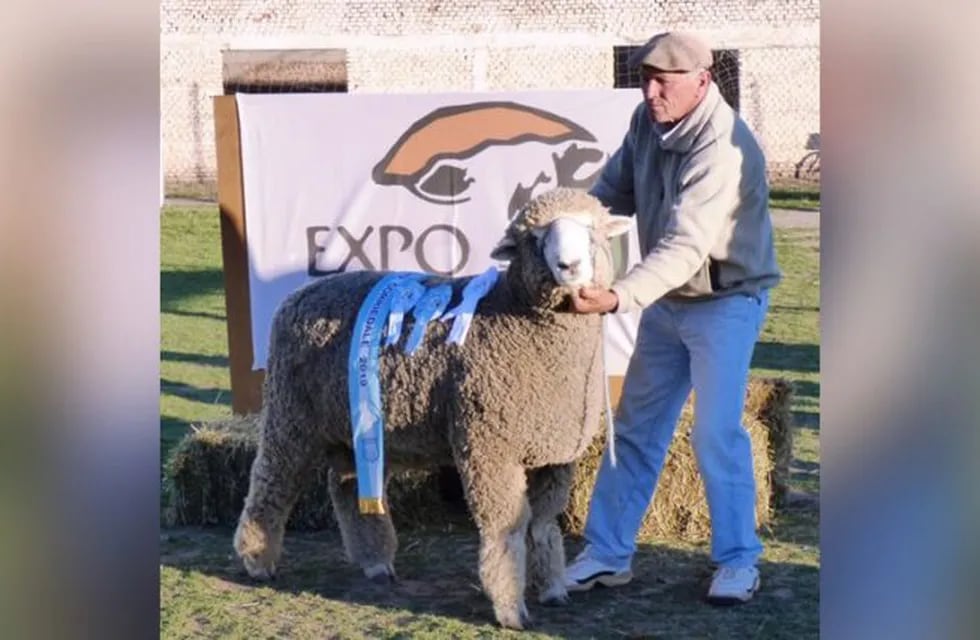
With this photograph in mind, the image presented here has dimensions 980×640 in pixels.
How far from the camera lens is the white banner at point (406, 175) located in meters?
6.83

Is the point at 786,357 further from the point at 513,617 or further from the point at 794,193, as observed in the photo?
the point at 794,193

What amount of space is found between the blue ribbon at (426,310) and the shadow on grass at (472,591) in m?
0.99

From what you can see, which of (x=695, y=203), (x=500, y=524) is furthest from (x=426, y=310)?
(x=695, y=203)

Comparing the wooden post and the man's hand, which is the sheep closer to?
the man's hand

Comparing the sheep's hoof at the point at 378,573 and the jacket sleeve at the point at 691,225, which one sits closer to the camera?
the jacket sleeve at the point at 691,225

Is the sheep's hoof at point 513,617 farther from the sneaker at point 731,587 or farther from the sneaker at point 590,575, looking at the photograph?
the sneaker at point 731,587

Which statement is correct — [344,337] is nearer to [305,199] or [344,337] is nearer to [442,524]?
[442,524]

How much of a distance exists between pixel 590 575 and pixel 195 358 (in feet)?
19.6

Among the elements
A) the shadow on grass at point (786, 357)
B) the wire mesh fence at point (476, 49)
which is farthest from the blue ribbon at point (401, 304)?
the wire mesh fence at point (476, 49)

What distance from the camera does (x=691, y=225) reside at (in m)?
4.50

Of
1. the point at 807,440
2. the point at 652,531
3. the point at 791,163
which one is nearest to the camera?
the point at 652,531
